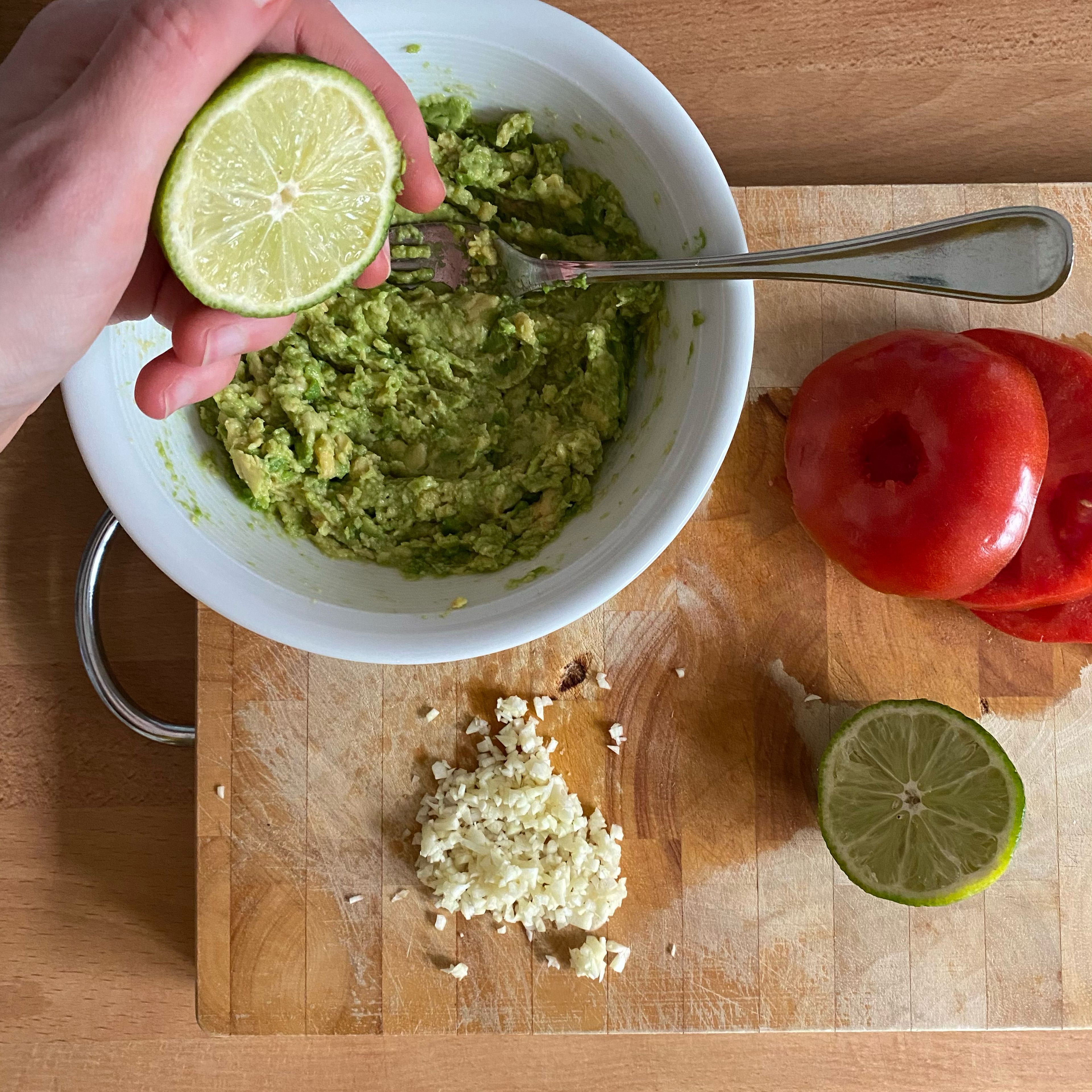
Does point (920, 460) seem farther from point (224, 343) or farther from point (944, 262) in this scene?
point (224, 343)

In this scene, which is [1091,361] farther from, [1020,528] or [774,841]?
[774,841]

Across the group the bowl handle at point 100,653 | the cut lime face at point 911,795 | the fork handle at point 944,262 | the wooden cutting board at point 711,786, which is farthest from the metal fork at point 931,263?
the bowl handle at point 100,653

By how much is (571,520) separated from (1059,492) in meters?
0.69

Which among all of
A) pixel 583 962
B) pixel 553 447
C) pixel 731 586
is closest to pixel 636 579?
pixel 731 586

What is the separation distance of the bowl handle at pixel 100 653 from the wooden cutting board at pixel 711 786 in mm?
92

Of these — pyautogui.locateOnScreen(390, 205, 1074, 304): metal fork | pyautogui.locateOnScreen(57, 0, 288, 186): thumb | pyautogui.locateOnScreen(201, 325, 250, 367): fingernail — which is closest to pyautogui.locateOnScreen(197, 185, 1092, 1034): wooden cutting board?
pyautogui.locateOnScreen(390, 205, 1074, 304): metal fork

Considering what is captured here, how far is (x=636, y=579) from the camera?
4.78 ft

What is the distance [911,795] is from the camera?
1.40 metres

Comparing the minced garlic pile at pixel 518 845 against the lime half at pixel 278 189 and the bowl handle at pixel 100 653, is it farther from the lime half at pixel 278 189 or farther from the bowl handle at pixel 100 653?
the lime half at pixel 278 189

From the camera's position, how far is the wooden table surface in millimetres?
1491

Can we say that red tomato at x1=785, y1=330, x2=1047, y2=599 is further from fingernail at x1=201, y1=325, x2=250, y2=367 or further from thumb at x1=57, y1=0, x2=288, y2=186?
thumb at x1=57, y1=0, x2=288, y2=186

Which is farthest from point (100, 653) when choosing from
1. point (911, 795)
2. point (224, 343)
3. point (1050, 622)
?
point (1050, 622)

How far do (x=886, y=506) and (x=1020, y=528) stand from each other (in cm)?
17

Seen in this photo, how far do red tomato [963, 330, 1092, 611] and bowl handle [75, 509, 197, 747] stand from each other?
1233 millimetres
